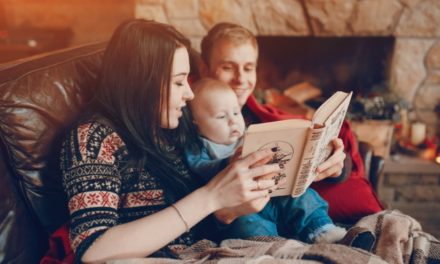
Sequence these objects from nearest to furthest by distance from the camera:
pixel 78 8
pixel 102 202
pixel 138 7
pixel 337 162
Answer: pixel 102 202, pixel 337 162, pixel 138 7, pixel 78 8

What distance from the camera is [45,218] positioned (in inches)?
47.7

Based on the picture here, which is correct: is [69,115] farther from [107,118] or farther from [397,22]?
[397,22]

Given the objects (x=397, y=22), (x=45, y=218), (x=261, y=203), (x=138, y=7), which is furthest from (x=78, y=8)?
(x=261, y=203)

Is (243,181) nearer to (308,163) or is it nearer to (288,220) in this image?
(308,163)

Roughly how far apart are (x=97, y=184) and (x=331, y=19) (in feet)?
5.67

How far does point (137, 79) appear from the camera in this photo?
1141 millimetres

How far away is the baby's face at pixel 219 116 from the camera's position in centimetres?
141

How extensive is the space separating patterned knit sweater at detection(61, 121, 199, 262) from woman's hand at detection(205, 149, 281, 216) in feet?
0.68

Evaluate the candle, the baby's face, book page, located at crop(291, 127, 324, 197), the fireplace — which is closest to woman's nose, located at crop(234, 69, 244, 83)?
the baby's face

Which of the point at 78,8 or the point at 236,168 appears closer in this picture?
the point at 236,168

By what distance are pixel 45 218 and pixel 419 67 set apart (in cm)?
202

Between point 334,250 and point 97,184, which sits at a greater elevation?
point 97,184

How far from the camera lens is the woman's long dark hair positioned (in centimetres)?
114

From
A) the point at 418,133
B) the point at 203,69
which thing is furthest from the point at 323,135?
the point at 418,133
